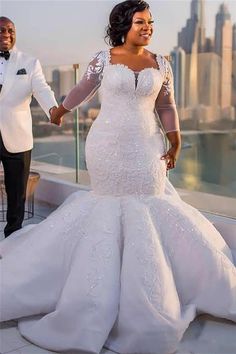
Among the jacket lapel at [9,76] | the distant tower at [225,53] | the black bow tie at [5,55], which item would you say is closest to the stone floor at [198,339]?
the jacket lapel at [9,76]

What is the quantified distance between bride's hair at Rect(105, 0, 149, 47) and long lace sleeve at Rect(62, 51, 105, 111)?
0.11 metres

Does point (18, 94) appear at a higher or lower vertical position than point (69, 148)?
higher

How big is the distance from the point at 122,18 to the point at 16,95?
0.99m

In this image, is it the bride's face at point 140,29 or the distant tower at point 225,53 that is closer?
the bride's face at point 140,29

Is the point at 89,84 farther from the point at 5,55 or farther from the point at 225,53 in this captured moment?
the point at 225,53

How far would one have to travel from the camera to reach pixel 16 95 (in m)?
3.04

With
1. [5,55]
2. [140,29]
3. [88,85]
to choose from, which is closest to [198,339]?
[88,85]

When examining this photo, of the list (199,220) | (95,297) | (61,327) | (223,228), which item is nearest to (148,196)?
(199,220)

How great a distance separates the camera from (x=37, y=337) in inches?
80.0

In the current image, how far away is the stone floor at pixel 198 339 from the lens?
199 centimetres

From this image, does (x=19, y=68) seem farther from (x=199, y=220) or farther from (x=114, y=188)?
(x=199, y=220)

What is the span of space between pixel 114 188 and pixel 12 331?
733mm

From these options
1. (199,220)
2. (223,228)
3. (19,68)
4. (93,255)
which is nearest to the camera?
(93,255)

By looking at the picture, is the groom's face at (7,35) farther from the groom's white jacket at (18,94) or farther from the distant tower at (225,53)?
the distant tower at (225,53)
